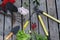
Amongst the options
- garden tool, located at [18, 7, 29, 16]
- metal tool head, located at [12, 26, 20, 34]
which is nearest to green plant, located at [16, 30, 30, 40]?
metal tool head, located at [12, 26, 20, 34]

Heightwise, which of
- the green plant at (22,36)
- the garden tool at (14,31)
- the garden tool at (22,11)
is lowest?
the green plant at (22,36)

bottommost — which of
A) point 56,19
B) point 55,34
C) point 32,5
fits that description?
Answer: point 55,34

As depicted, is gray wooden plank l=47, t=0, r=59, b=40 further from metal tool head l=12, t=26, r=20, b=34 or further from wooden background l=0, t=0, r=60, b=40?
metal tool head l=12, t=26, r=20, b=34

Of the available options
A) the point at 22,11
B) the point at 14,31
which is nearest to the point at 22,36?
the point at 14,31

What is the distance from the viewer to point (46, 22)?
4.84 ft

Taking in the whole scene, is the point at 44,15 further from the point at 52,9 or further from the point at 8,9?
the point at 8,9

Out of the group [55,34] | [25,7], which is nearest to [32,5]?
[25,7]

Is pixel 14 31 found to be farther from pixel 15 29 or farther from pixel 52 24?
pixel 52 24

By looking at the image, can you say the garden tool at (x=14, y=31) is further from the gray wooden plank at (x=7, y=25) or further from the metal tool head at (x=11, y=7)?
the metal tool head at (x=11, y=7)

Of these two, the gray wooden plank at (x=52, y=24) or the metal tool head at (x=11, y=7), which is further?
the gray wooden plank at (x=52, y=24)

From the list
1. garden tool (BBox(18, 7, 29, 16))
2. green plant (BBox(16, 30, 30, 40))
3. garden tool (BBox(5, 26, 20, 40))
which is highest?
garden tool (BBox(18, 7, 29, 16))

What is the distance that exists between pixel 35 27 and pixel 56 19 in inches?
6.9

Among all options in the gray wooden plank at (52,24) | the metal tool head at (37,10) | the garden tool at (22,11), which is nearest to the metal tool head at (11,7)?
the garden tool at (22,11)

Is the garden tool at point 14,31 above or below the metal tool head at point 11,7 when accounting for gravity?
below
